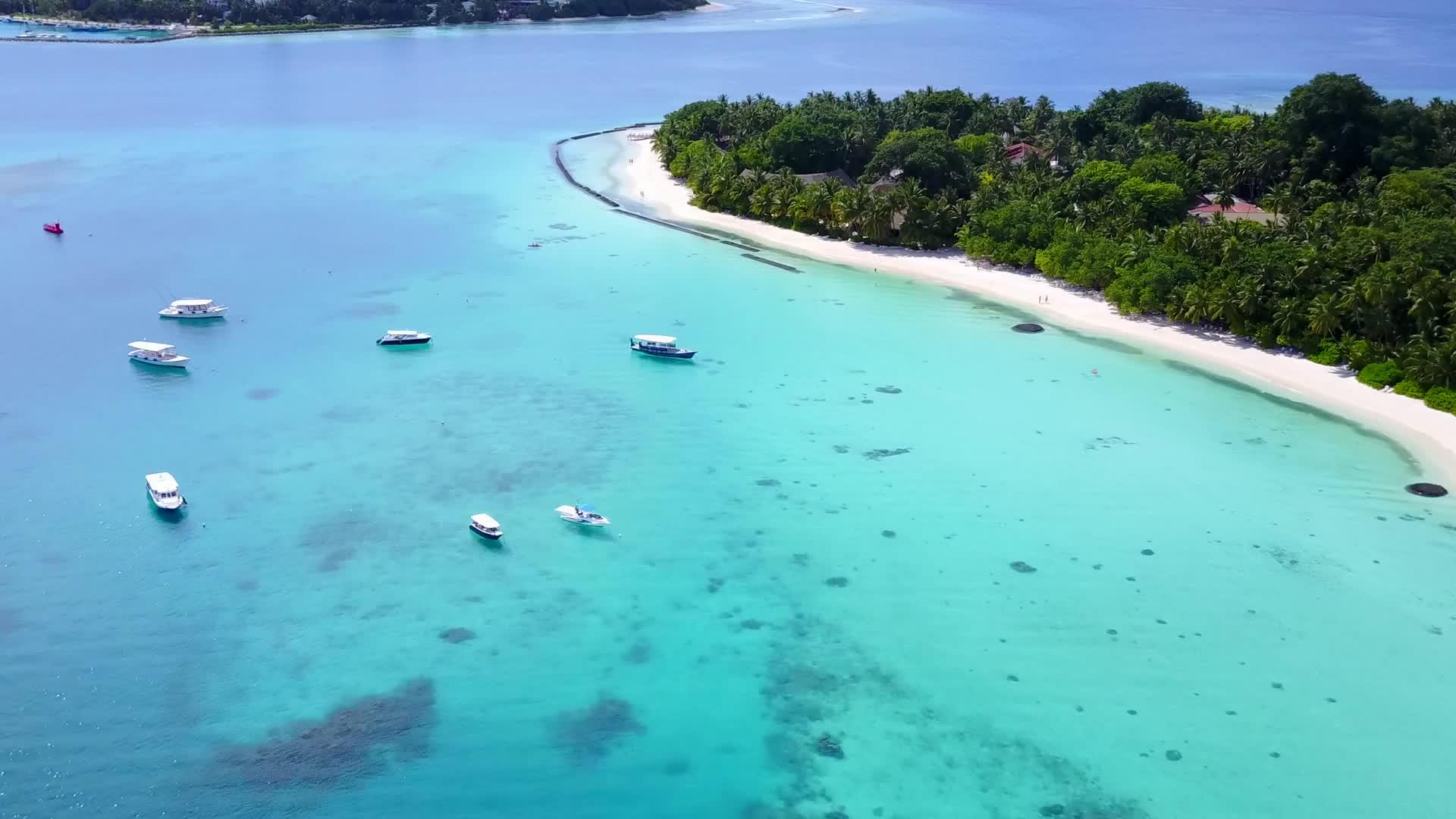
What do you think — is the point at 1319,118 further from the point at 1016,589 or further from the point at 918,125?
the point at 1016,589

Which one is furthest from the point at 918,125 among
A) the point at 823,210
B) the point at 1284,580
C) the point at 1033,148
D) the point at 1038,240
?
the point at 1284,580

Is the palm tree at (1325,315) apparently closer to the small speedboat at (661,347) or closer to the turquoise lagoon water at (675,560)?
the turquoise lagoon water at (675,560)

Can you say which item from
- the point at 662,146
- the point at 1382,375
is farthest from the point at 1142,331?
the point at 662,146

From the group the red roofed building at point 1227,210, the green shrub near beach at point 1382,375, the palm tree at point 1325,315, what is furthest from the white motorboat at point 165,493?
the red roofed building at point 1227,210

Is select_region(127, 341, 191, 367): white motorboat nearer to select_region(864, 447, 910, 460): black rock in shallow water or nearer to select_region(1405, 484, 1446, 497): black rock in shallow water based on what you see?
select_region(864, 447, 910, 460): black rock in shallow water

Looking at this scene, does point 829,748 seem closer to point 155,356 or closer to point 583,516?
point 583,516

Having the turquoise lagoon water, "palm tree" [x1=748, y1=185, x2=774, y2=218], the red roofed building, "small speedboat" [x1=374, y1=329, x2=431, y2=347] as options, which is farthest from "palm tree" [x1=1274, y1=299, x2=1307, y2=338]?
"small speedboat" [x1=374, y1=329, x2=431, y2=347]

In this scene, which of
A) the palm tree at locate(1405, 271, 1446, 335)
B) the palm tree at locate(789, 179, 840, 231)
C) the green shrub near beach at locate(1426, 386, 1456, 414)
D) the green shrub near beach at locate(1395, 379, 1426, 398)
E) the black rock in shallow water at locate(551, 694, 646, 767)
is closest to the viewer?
the black rock in shallow water at locate(551, 694, 646, 767)
